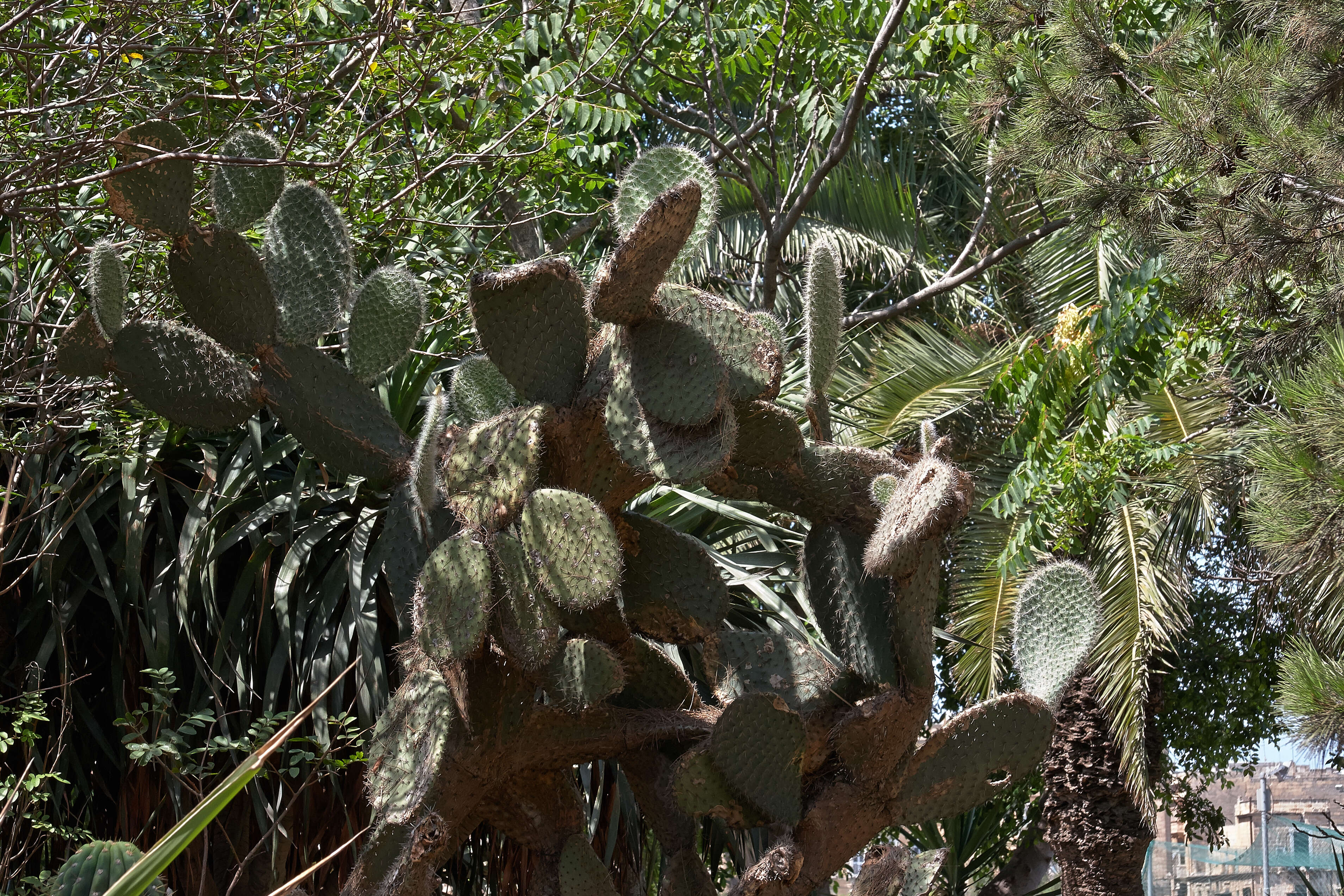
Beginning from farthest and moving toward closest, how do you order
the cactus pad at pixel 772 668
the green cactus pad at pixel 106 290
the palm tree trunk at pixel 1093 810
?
the palm tree trunk at pixel 1093 810, the cactus pad at pixel 772 668, the green cactus pad at pixel 106 290

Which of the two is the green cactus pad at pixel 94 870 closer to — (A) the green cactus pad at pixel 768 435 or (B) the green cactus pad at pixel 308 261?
(B) the green cactus pad at pixel 308 261

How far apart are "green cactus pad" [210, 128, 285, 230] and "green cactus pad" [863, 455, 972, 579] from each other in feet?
4.59

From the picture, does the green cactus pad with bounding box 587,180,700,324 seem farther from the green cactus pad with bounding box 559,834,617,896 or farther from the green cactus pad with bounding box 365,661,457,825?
the green cactus pad with bounding box 559,834,617,896

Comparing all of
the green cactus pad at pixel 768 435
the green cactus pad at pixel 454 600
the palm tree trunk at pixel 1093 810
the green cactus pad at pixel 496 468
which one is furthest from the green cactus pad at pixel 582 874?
the palm tree trunk at pixel 1093 810

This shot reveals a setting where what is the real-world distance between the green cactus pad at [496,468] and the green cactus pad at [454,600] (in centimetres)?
7

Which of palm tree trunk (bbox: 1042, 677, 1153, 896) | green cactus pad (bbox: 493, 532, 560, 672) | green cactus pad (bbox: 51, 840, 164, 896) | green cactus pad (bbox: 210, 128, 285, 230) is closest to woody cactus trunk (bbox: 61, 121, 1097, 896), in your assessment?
green cactus pad (bbox: 493, 532, 560, 672)

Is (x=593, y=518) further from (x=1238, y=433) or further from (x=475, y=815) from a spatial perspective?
(x=1238, y=433)

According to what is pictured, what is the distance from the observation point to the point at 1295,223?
406 centimetres

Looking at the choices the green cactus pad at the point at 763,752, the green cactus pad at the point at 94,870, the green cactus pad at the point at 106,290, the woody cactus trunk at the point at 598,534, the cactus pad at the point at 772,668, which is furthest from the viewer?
the cactus pad at the point at 772,668

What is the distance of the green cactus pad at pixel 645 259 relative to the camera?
177 cm

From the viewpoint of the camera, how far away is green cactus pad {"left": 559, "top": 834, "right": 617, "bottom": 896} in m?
2.08

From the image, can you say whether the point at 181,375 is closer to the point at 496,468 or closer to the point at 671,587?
the point at 496,468

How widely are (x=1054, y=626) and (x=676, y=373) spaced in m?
0.98

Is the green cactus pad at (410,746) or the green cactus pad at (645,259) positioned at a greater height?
the green cactus pad at (645,259)
